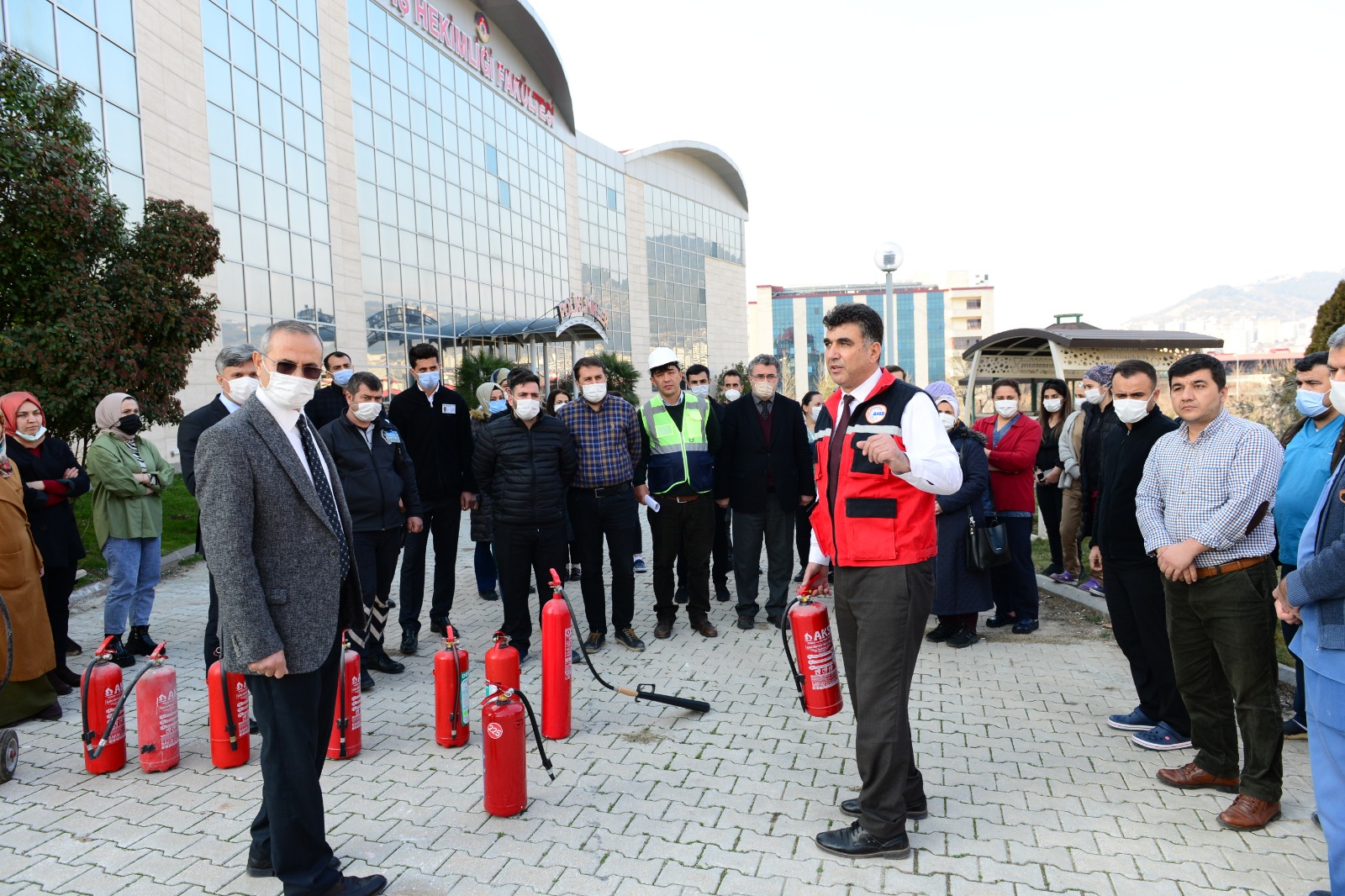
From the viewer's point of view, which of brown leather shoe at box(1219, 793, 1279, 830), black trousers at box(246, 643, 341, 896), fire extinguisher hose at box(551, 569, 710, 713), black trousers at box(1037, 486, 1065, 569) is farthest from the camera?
black trousers at box(1037, 486, 1065, 569)

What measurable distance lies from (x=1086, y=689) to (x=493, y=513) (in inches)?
164

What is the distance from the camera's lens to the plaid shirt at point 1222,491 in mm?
3479

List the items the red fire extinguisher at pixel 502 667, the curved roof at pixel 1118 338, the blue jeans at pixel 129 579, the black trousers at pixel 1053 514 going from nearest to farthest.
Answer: the red fire extinguisher at pixel 502 667, the blue jeans at pixel 129 579, the black trousers at pixel 1053 514, the curved roof at pixel 1118 338

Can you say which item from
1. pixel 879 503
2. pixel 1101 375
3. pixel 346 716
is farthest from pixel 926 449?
pixel 1101 375

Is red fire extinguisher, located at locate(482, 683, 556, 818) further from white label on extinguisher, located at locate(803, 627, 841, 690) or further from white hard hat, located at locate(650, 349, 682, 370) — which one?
white hard hat, located at locate(650, 349, 682, 370)

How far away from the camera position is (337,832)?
3.57 metres

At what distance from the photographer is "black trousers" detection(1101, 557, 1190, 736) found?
4.23 m

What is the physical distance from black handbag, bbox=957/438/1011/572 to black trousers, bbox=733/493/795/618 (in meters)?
1.46

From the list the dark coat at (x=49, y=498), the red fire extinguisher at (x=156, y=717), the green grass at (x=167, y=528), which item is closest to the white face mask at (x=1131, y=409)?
the red fire extinguisher at (x=156, y=717)

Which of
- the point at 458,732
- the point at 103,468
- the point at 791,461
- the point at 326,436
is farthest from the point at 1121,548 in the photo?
the point at 103,468

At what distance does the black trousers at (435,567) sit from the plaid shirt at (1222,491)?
4925 millimetres

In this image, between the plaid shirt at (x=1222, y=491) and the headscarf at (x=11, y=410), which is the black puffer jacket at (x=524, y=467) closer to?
the headscarf at (x=11, y=410)

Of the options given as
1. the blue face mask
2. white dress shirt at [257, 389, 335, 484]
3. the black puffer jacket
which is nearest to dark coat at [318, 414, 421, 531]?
the black puffer jacket

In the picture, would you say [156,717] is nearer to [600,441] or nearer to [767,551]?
[600,441]
